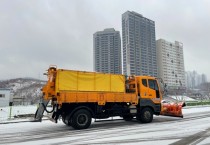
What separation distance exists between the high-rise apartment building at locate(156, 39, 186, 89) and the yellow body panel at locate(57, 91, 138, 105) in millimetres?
115647

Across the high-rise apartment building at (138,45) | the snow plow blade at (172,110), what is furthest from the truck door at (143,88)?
the high-rise apartment building at (138,45)

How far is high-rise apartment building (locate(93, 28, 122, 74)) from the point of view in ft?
347

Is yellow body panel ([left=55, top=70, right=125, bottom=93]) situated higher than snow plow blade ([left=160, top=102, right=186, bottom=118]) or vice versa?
yellow body panel ([left=55, top=70, right=125, bottom=93])

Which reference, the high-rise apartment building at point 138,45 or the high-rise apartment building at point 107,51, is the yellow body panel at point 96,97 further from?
the high-rise apartment building at point 138,45

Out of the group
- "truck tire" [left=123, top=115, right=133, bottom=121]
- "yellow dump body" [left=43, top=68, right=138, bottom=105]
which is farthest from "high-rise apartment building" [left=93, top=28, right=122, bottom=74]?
"yellow dump body" [left=43, top=68, right=138, bottom=105]

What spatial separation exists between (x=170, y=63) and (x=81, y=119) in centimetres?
13002

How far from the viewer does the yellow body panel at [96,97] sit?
11.8 metres

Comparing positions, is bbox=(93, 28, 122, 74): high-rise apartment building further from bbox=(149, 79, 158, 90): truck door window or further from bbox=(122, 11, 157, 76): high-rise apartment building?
bbox=(149, 79, 158, 90): truck door window

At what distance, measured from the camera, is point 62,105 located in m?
12.1

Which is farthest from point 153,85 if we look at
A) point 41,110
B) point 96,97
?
point 41,110

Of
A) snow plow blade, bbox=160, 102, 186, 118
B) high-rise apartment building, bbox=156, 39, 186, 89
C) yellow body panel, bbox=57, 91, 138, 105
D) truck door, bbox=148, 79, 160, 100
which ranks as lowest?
snow plow blade, bbox=160, 102, 186, 118

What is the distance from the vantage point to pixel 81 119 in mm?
12203

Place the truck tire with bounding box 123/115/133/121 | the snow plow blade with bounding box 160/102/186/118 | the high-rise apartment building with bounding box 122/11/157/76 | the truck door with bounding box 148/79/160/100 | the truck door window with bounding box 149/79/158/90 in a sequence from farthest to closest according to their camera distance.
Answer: the high-rise apartment building with bounding box 122/11/157/76
the snow plow blade with bounding box 160/102/186/118
the truck door window with bounding box 149/79/158/90
the truck door with bounding box 148/79/160/100
the truck tire with bounding box 123/115/133/121

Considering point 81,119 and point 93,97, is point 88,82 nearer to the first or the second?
point 93,97
